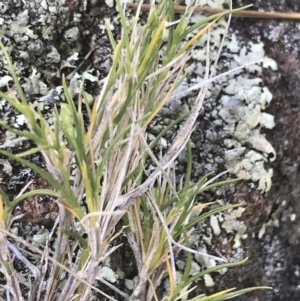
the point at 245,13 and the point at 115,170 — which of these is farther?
the point at 245,13

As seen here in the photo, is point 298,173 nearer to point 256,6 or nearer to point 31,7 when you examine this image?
point 256,6

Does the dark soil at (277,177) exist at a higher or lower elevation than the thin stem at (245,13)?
lower

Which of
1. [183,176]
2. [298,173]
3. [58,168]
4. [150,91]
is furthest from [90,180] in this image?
[298,173]

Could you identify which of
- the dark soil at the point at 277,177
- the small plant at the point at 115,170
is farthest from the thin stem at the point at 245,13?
the small plant at the point at 115,170

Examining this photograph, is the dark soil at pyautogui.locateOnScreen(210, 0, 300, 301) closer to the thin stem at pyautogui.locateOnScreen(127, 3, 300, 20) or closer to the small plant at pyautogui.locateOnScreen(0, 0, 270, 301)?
the thin stem at pyautogui.locateOnScreen(127, 3, 300, 20)

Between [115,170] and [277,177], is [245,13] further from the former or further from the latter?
[115,170]

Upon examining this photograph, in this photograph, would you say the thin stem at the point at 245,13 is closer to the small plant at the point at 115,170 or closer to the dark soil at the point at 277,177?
the dark soil at the point at 277,177

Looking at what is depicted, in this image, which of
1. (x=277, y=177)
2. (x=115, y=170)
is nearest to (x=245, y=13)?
(x=277, y=177)

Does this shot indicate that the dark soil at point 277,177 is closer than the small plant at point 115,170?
No
